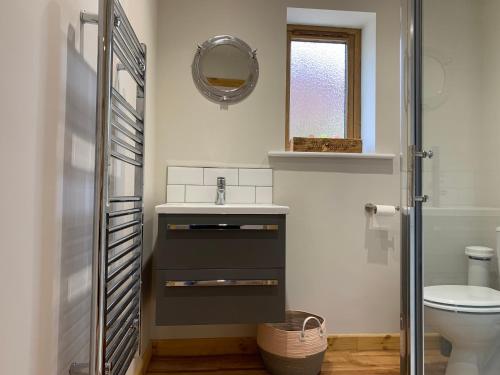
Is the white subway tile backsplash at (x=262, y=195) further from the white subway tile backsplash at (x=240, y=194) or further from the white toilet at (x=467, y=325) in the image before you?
the white toilet at (x=467, y=325)

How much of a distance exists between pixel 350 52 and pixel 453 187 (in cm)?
117

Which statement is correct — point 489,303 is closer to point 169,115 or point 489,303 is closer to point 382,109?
point 382,109

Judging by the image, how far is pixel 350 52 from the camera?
8.01ft

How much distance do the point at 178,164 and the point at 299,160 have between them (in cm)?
71

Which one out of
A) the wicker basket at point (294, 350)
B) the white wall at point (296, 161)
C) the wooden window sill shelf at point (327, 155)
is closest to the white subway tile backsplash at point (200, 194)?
the white wall at point (296, 161)

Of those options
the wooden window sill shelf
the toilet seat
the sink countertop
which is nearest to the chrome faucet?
the wooden window sill shelf

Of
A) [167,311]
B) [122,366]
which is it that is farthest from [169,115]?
[122,366]

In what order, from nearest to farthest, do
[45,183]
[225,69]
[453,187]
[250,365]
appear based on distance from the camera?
[45,183] < [453,187] < [250,365] < [225,69]

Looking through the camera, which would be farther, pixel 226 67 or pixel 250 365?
pixel 226 67

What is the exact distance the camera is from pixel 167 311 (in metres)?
1.55

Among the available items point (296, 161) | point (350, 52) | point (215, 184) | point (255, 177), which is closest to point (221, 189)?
point (215, 184)

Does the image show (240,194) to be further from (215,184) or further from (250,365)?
(250,365)

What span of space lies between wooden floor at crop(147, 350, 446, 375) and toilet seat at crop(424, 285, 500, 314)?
0.58 meters

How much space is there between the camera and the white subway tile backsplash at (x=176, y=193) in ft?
6.91
